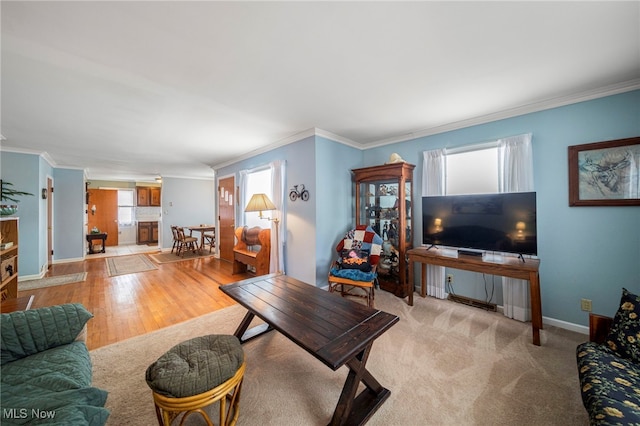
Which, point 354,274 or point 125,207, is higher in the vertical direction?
point 125,207

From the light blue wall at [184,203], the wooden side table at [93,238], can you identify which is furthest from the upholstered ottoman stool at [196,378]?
the wooden side table at [93,238]

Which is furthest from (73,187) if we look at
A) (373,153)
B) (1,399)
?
(373,153)

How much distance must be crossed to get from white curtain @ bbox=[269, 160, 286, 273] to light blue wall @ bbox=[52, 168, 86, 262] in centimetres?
548

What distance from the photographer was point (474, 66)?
6.32 ft

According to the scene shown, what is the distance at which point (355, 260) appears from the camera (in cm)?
311

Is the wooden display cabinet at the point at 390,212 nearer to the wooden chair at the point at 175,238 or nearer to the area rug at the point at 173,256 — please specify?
the area rug at the point at 173,256

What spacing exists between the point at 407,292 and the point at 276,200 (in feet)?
8.23

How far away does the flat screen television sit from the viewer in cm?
247

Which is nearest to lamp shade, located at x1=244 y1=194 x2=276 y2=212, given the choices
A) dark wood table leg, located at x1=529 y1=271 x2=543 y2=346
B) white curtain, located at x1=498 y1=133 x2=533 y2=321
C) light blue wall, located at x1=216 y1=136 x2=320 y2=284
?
light blue wall, located at x1=216 y1=136 x2=320 y2=284

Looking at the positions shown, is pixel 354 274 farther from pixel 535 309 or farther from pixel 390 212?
pixel 535 309

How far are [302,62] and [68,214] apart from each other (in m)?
7.22

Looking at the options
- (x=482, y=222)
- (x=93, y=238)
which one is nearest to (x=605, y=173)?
(x=482, y=222)

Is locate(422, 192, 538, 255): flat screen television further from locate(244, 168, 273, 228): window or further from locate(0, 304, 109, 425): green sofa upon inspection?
locate(0, 304, 109, 425): green sofa

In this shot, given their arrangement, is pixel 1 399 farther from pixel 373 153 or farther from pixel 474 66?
pixel 373 153
